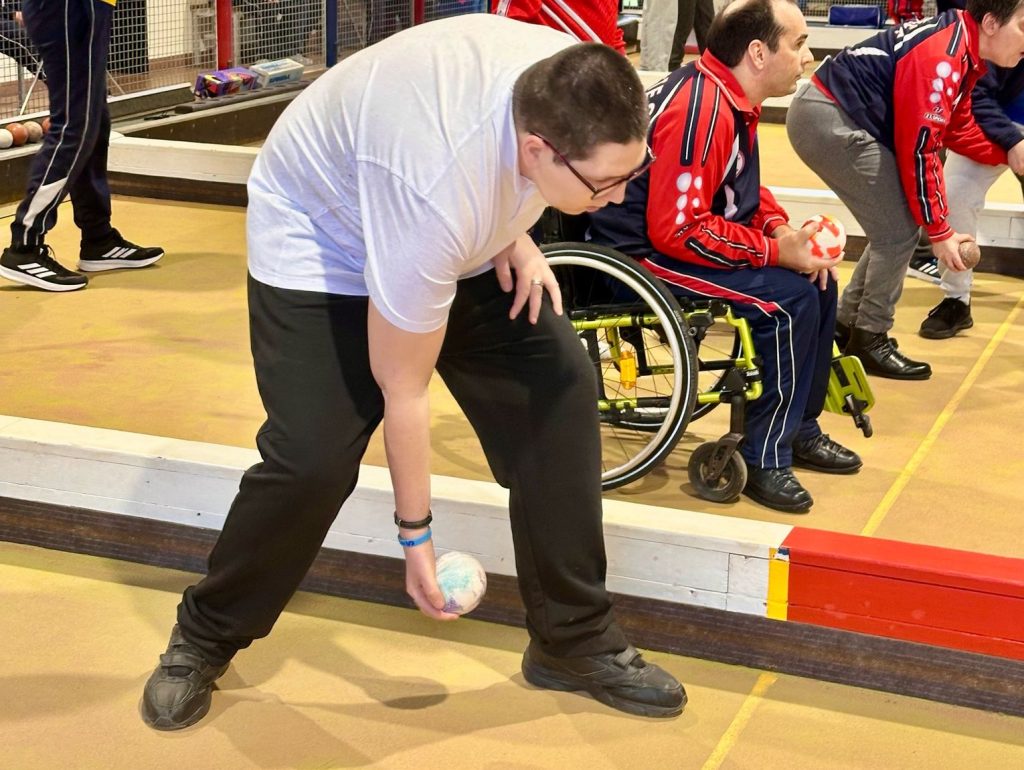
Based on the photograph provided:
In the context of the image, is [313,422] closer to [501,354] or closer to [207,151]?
[501,354]

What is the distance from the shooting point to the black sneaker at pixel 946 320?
460 cm

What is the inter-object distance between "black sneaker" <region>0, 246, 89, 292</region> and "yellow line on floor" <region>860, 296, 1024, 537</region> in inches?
113

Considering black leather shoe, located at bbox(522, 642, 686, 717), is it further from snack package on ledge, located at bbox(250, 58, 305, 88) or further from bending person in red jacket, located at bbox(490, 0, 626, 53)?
snack package on ledge, located at bbox(250, 58, 305, 88)

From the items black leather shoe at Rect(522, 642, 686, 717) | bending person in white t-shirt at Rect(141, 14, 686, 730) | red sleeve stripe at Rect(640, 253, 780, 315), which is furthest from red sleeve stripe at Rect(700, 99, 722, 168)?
black leather shoe at Rect(522, 642, 686, 717)

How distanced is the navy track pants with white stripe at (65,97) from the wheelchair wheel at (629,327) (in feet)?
7.40

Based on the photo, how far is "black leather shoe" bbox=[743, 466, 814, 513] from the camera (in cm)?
318

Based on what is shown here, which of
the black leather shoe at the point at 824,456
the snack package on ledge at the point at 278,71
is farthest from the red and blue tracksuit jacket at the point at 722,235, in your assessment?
the snack package on ledge at the point at 278,71

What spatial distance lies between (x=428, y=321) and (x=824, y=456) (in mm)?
1741

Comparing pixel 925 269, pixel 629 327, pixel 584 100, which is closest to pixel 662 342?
pixel 629 327

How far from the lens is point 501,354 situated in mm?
2273

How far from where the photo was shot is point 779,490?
10.4 ft

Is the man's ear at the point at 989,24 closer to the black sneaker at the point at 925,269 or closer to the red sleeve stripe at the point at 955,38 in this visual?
the red sleeve stripe at the point at 955,38

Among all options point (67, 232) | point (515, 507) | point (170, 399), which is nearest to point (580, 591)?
point (515, 507)

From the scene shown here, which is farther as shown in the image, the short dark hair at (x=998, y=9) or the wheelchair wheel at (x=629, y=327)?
the short dark hair at (x=998, y=9)
